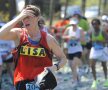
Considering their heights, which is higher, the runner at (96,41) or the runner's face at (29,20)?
the runner's face at (29,20)

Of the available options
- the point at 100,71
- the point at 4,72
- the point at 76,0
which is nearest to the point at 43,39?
the point at 4,72

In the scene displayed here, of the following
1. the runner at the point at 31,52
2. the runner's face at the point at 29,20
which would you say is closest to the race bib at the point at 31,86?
the runner at the point at 31,52

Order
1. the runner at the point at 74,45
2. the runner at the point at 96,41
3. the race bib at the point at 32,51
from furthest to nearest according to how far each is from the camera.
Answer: the runner at the point at 74,45 → the runner at the point at 96,41 → the race bib at the point at 32,51

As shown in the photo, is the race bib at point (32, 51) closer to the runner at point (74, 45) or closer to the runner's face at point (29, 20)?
the runner's face at point (29, 20)

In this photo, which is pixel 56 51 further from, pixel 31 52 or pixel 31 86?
pixel 31 86

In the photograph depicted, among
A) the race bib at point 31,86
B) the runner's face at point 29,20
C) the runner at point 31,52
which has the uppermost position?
the runner's face at point 29,20

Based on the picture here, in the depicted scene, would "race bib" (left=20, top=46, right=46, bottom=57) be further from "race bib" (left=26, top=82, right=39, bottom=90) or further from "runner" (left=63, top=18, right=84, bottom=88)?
"runner" (left=63, top=18, right=84, bottom=88)

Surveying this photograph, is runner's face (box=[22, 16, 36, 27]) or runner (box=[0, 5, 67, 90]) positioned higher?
runner's face (box=[22, 16, 36, 27])

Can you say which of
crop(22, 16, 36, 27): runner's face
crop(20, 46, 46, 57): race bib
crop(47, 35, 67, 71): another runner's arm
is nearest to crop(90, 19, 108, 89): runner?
crop(47, 35, 67, 71): another runner's arm

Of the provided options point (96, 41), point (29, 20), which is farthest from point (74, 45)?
point (29, 20)

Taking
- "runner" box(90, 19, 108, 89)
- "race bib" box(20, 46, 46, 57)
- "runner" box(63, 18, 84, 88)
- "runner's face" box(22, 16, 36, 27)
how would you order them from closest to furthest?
"runner's face" box(22, 16, 36, 27)
"race bib" box(20, 46, 46, 57)
"runner" box(90, 19, 108, 89)
"runner" box(63, 18, 84, 88)

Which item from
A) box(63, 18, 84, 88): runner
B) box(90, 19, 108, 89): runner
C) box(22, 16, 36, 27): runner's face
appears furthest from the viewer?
box(63, 18, 84, 88): runner

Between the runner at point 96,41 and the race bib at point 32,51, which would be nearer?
the race bib at point 32,51

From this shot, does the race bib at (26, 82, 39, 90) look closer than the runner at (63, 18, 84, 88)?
Yes
